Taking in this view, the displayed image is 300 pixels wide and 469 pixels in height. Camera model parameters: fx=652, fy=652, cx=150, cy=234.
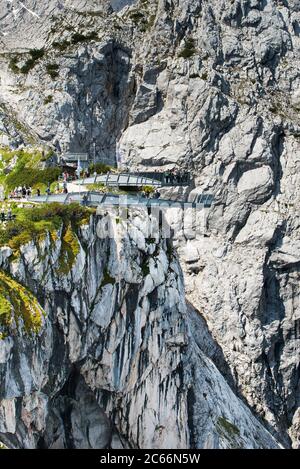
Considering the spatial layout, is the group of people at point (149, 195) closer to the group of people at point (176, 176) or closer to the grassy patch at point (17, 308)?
the group of people at point (176, 176)

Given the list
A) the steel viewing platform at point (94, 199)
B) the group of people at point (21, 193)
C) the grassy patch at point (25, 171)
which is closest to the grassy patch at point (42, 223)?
the steel viewing platform at point (94, 199)

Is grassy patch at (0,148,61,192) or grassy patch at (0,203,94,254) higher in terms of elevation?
grassy patch at (0,148,61,192)

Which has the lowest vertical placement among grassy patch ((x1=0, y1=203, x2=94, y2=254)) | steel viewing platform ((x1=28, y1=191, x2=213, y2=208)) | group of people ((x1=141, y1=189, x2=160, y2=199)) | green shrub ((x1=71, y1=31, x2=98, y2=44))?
grassy patch ((x1=0, y1=203, x2=94, y2=254))

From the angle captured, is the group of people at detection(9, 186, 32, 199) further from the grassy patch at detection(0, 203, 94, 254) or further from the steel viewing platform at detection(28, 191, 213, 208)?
the grassy patch at detection(0, 203, 94, 254)

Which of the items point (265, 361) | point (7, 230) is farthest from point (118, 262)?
point (265, 361)

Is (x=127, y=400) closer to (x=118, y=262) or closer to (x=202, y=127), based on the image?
(x=118, y=262)

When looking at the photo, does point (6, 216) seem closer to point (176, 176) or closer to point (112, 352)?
point (112, 352)

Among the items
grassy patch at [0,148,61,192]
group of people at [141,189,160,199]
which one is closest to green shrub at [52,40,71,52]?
grassy patch at [0,148,61,192]
